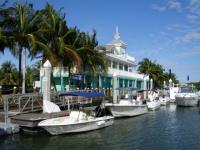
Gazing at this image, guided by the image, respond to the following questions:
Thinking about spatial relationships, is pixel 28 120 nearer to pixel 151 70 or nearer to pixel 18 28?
pixel 18 28

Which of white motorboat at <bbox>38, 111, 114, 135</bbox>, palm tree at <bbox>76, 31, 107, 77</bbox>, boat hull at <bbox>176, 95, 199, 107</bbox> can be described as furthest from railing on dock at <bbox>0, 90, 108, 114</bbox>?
boat hull at <bbox>176, 95, 199, 107</bbox>

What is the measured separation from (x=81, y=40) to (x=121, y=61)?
18.9 metres

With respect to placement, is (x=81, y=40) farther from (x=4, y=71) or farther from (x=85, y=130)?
(x=4, y=71)

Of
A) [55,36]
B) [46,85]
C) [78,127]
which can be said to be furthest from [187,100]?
[78,127]

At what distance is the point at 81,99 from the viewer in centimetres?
3322

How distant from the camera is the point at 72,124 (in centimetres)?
2222

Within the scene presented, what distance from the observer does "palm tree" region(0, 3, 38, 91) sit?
31.9 meters

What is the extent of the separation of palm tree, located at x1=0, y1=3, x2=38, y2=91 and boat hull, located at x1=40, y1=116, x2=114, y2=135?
11.2m

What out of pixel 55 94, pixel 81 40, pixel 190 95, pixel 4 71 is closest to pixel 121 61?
pixel 190 95

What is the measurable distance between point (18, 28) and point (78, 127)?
14619 millimetres

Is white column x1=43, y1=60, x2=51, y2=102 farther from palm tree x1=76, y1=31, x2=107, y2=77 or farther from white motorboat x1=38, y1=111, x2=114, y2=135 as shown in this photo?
Answer: palm tree x1=76, y1=31, x2=107, y2=77

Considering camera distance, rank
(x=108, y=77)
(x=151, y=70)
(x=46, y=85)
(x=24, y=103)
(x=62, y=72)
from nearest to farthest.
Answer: (x=46, y=85), (x=24, y=103), (x=62, y=72), (x=108, y=77), (x=151, y=70)

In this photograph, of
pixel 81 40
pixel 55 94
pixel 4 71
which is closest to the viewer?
pixel 55 94

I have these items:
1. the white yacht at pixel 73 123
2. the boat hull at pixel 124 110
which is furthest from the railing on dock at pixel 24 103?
the boat hull at pixel 124 110
